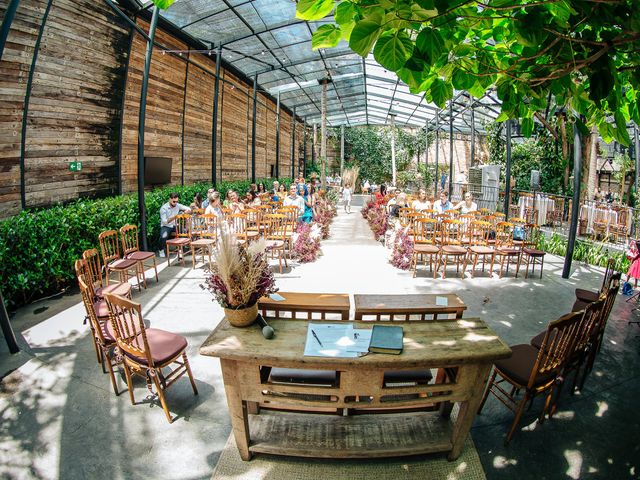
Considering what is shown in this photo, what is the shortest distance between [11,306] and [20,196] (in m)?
2.45

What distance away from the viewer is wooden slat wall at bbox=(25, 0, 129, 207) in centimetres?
615

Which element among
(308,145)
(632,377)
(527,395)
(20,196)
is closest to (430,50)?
(527,395)

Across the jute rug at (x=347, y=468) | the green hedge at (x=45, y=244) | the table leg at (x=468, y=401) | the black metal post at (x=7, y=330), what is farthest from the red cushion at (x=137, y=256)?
the table leg at (x=468, y=401)

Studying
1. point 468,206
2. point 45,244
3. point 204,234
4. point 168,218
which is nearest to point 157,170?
point 168,218

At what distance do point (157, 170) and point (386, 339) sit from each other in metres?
8.73

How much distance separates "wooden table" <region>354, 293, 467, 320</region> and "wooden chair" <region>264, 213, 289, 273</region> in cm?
348

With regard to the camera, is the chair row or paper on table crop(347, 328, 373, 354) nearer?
paper on table crop(347, 328, 373, 354)

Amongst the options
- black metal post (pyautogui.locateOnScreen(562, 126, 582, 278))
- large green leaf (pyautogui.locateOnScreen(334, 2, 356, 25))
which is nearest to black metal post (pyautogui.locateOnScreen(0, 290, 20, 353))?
large green leaf (pyautogui.locateOnScreen(334, 2, 356, 25))

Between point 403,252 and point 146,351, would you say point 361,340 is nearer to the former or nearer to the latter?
point 146,351

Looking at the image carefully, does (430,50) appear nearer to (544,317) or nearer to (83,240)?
(544,317)

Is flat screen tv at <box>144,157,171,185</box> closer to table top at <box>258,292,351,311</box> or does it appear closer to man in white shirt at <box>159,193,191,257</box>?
man in white shirt at <box>159,193,191,257</box>

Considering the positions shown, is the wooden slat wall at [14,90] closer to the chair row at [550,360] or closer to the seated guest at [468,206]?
the chair row at [550,360]

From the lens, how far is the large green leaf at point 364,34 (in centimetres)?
125

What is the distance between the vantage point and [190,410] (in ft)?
8.79
